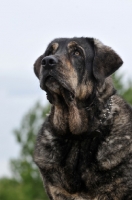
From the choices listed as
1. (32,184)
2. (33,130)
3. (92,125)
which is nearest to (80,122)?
(92,125)

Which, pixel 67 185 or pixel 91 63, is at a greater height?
pixel 91 63

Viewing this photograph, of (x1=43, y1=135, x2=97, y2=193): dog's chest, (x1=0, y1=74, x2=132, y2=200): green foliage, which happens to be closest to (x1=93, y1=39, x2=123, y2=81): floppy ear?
(x1=43, y1=135, x2=97, y2=193): dog's chest

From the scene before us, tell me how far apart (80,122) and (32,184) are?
33308mm

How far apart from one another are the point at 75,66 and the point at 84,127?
88 cm

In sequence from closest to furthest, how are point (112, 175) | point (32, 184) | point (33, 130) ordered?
point (112, 175) < point (32, 184) < point (33, 130)

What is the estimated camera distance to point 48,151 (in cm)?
1148

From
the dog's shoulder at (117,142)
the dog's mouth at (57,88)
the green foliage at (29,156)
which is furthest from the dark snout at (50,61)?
the green foliage at (29,156)

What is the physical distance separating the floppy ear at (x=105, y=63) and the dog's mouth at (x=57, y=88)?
51cm

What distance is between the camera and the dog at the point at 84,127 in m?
10.9

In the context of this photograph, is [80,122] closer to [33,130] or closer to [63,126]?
[63,126]

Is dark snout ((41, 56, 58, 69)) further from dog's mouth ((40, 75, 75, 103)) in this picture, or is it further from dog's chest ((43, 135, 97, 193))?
dog's chest ((43, 135, 97, 193))

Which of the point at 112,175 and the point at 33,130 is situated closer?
the point at 112,175

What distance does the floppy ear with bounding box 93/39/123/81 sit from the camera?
11.3 metres

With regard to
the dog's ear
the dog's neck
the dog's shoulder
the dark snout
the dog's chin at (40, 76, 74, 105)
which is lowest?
the dog's shoulder
